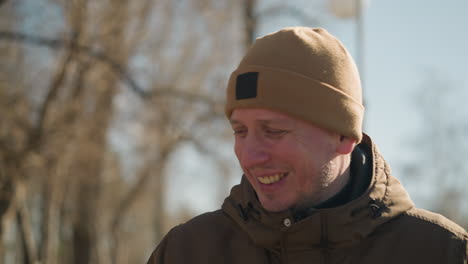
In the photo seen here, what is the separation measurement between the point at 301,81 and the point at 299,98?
0.07 meters

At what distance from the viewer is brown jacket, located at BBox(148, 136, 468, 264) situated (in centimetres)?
231

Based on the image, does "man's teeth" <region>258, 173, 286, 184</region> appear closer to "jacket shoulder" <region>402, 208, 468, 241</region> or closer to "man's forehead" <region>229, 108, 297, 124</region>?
"man's forehead" <region>229, 108, 297, 124</region>

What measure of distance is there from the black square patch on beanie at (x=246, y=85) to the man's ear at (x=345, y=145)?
40cm

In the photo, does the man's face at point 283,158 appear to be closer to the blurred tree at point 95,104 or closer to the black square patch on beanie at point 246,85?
the black square patch on beanie at point 246,85

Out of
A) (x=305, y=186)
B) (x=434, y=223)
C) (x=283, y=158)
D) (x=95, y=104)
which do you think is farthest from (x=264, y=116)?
(x=95, y=104)

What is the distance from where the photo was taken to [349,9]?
850 centimetres

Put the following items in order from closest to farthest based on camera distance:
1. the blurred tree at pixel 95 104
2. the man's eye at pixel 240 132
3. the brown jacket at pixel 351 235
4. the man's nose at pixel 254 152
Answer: the brown jacket at pixel 351 235, the man's nose at pixel 254 152, the man's eye at pixel 240 132, the blurred tree at pixel 95 104

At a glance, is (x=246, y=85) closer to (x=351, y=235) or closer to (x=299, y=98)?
(x=299, y=98)

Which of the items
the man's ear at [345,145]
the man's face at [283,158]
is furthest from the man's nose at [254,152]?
the man's ear at [345,145]

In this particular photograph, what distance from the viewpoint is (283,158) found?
2.45 metres

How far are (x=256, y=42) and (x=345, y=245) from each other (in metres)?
0.91

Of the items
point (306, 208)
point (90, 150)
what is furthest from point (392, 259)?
point (90, 150)

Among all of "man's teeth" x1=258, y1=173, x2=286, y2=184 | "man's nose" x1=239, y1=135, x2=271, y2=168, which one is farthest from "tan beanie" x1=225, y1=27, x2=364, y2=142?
"man's teeth" x1=258, y1=173, x2=286, y2=184

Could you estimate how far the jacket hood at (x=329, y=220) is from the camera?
7.60ft
